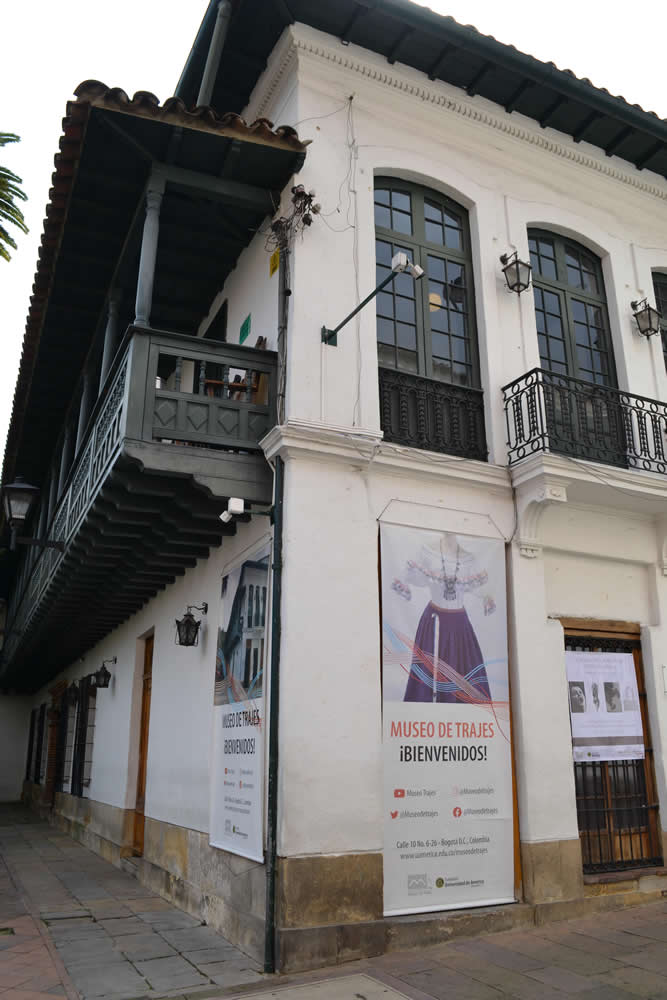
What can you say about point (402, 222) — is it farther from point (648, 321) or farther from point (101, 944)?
point (101, 944)

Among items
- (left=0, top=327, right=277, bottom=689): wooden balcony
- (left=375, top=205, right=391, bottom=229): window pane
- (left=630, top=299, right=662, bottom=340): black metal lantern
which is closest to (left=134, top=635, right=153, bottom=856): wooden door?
(left=0, top=327, right=277, bottom=689): wooden balcony

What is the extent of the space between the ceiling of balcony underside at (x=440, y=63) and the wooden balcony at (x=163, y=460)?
349 centimetres

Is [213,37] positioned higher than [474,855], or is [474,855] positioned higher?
[213,37]

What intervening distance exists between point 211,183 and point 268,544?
372cm

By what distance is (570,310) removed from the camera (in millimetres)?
9508

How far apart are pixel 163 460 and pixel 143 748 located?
6.26 m

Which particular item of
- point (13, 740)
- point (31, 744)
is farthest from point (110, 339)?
point (13, 740)

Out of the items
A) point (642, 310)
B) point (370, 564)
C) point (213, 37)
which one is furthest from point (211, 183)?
point (642, 310)

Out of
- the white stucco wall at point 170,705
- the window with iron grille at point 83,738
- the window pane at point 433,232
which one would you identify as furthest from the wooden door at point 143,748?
the window pane at point 433,232

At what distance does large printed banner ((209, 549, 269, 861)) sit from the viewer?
675cm

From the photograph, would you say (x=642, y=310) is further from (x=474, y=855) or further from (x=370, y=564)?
(x=474, y=855)

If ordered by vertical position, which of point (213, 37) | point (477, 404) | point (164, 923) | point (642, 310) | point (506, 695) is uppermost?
point (213, 37)

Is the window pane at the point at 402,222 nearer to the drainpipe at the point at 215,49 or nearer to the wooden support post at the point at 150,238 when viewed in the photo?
the drainpipe at the point at 215,49

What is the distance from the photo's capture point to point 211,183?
789 cm
